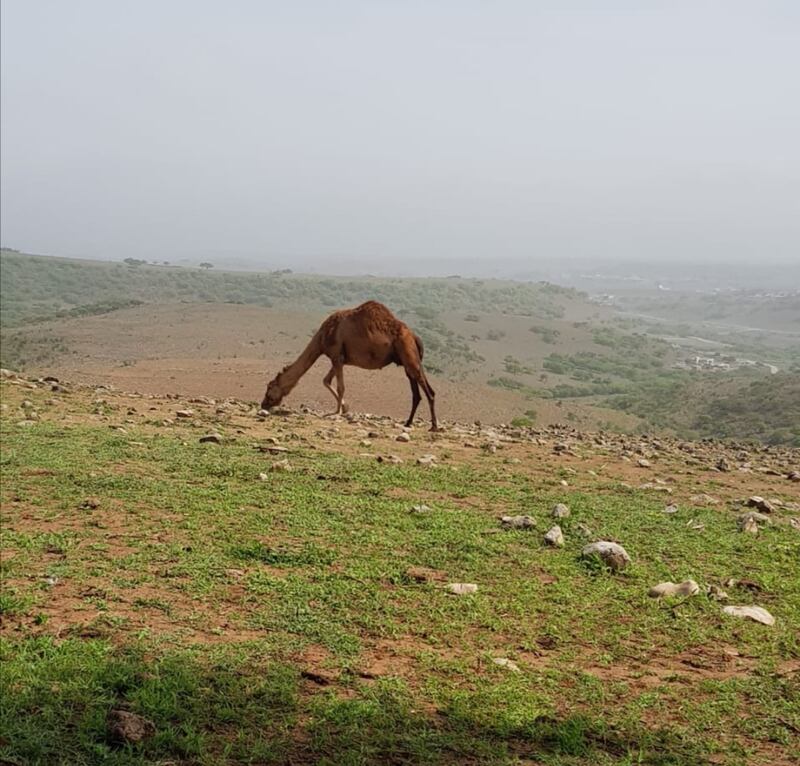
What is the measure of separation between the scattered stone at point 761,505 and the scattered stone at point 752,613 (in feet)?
11.1

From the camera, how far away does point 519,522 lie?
7.32 meters

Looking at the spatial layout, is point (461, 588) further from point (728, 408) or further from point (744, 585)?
point (728, 408)

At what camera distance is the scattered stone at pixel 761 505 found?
28.4 ft

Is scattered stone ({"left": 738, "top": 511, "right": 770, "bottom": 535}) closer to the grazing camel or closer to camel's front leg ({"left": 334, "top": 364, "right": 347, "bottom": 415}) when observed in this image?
the grazing camel

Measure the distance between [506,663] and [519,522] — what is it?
2678 mm

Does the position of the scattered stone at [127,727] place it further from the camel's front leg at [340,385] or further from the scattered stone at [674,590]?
the camel's front leg at [340,385]

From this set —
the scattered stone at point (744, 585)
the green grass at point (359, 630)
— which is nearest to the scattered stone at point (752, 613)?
the green grass at point (359, 630)

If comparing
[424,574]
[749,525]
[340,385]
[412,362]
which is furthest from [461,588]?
[340,385]

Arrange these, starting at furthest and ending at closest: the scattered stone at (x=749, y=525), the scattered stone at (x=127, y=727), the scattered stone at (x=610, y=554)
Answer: the scattered stone at (x=749, y=525) < the scattered stone at (x=610, y=554) < the scattered stone at (x=127, y=727)

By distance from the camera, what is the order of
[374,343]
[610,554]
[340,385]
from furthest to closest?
1. [340,385]
2. [374,343]
3. [610,554]

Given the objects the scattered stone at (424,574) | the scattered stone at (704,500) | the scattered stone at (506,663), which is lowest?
the scattered stone at (704,500)

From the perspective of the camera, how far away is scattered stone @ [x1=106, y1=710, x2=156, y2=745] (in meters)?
3.68

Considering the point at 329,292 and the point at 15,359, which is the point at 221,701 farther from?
the point at 329,292

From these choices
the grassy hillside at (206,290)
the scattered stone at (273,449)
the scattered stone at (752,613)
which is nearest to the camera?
the scattered stone at (752,613)
